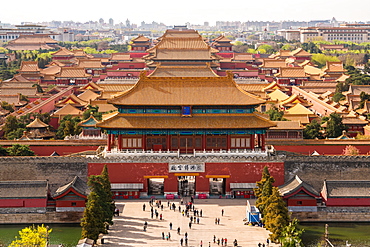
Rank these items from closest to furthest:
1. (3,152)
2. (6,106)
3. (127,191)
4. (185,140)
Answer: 1. (127,191)
2. (185,140)
3. (3,152)
4. (6,106)

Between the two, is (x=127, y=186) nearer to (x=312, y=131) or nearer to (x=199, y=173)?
(x=199, y=173)

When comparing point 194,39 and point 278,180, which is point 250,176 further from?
point 194,39

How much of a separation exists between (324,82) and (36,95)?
43.2m

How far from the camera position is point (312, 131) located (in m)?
66.0

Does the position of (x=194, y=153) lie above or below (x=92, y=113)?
below

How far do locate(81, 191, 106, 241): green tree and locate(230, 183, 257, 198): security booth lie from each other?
12.5 meters

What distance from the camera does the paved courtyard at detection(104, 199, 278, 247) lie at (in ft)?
137

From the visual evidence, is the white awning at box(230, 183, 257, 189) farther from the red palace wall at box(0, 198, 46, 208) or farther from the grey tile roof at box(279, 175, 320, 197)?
the red palace wall at box(0, 198, 46, 208)

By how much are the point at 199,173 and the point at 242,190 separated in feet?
11.1

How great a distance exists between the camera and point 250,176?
51.4m

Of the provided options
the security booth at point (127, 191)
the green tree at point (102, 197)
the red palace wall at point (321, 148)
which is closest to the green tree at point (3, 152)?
the security booth at point (127, 191)

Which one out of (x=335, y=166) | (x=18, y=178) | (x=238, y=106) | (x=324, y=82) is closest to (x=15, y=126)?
(x=18, y=178)

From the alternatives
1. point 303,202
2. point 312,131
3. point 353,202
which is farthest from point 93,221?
point 312,131

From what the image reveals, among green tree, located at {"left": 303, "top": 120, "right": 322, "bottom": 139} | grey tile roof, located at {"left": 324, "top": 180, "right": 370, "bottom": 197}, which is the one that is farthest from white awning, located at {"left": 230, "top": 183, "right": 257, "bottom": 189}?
green tree, located at {"left": 303, "top": 120, "right": 322, "bottom": 139}
